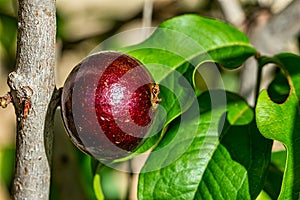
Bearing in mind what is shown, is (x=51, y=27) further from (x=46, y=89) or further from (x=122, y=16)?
(x=122, y=16)

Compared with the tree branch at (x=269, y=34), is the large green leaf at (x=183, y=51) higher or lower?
lower

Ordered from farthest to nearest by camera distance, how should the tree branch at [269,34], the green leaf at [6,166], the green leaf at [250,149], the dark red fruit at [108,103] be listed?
the green leaf at [6,166]
the tree branch at [269,34]
the green leaf at [250,149]
the dark red fruit at [108,103]

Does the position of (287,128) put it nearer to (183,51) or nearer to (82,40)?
(183,51)

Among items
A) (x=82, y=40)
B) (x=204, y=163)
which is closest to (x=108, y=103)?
(x=204, y=163)

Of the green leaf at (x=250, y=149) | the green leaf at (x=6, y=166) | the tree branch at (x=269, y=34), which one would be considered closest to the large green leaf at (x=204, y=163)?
the green leaf at (x=250, y=149)

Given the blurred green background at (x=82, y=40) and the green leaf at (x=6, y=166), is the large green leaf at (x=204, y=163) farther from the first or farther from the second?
the green leaf at (x=6, y=166)

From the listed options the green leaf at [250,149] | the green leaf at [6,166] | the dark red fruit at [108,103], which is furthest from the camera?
the green leaf at [6,166]

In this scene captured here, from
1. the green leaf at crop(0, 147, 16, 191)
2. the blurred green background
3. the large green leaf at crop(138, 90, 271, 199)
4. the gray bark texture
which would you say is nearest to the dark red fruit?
the gray bark texture
